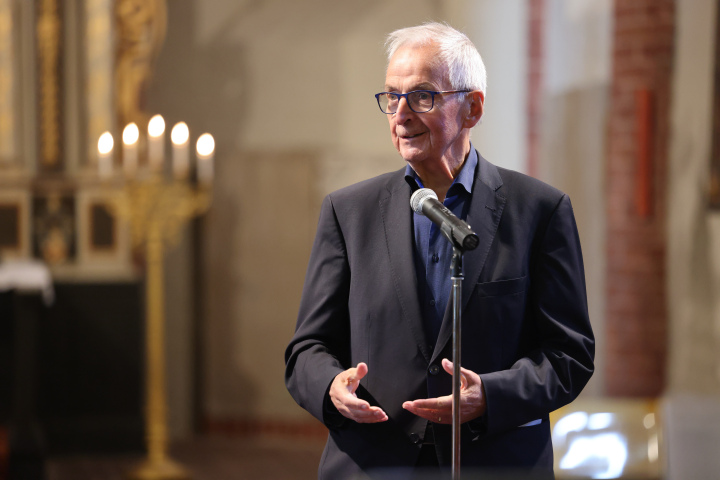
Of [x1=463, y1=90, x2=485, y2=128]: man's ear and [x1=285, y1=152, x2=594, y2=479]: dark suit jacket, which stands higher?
[x1=463, y1=90, x2=485, y2=128]: man's ear

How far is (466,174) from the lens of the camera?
Answer: 187 centimetres

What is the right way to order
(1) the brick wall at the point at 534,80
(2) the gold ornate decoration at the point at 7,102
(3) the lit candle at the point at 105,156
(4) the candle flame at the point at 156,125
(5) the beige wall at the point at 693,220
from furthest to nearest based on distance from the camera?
(2) the gold ornate decoration at the point at 7,102, (1) the brick wall at the point at 534,80, (3) the lit candle at the point at 105,156, (4) the candle flame at the point at 156,125, (5) the beige wall at the point at 693,220

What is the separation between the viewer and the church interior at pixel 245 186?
4562 mm

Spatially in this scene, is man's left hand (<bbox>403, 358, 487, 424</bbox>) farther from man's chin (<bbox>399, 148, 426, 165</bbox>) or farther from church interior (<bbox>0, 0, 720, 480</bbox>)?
church interior (<bbox>0, 0, 720, 480</bbox>)

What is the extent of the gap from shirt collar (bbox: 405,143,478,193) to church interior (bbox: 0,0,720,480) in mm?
2102

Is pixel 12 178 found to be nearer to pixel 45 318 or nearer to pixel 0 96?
pixel 0 96

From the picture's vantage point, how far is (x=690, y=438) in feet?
6.66

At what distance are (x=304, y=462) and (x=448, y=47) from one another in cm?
427

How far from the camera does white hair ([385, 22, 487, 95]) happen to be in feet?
5.77

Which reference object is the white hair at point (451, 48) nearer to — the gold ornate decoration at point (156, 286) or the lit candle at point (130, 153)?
the lit candle at point (130, 153)

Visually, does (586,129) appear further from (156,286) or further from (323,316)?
(323,316)

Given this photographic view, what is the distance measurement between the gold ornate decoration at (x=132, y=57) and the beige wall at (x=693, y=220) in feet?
10.5

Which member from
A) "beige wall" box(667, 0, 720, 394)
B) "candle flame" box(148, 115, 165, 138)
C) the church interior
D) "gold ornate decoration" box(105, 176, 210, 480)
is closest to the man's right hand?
the church interior

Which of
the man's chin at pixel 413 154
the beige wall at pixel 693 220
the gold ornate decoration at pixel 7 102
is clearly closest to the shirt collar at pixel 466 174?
the man's chin at pixel 413 154
